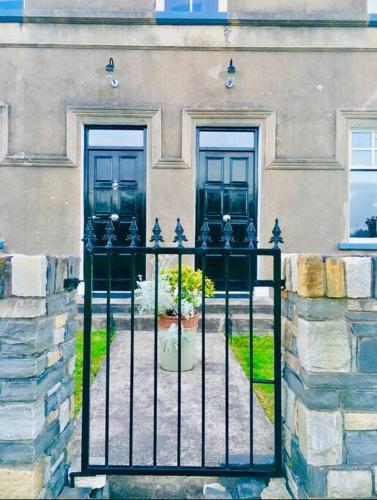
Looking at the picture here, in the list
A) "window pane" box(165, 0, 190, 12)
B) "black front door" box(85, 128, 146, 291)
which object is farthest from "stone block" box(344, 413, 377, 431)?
"window pane" box(165, 0, 190, 12)

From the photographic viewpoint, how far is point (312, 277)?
5.68 ft

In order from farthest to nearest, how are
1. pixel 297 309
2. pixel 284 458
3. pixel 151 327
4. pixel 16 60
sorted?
1. pixel 16 60
2. pixel 151 327
3. pixel 284 458
4. pixel 297 309

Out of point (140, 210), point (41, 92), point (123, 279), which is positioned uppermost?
point (41, 92)

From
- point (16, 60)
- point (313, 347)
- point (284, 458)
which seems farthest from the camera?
point (16, 60)

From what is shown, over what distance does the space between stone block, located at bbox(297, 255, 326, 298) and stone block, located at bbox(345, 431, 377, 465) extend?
0.68 meters

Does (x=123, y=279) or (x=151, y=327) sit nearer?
(x=151, y=327)

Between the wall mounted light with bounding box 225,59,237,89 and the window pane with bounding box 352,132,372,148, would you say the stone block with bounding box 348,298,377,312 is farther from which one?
the window pane with bounding box 352,132,372,148

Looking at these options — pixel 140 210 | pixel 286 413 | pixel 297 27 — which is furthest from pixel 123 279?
pixel 297 27

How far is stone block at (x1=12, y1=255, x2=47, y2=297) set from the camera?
1.67m

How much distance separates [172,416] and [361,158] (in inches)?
201

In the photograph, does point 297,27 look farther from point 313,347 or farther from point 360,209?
point 313,347

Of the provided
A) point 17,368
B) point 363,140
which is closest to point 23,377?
point 17,368

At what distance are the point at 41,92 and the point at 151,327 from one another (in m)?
4.00

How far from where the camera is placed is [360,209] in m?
6.04
